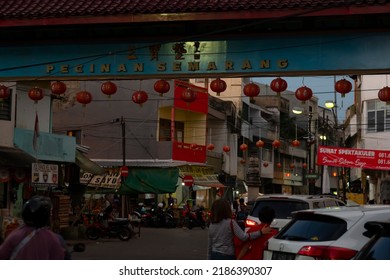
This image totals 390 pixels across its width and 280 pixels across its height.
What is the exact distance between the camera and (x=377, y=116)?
126ft

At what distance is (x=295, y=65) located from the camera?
49.2ft

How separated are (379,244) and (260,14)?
852 cm

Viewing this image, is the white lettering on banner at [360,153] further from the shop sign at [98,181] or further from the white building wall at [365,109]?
the shop sign at [98,181]

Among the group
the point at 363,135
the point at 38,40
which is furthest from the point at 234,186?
the point at 38,40

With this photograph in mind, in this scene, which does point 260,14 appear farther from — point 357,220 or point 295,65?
point 357,220

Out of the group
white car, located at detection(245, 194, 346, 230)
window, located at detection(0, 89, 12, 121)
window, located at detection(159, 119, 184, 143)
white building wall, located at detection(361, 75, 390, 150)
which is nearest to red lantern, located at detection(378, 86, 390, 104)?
white car, located at detection(245, 194, 346, 230)

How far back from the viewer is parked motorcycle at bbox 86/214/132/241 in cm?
2444

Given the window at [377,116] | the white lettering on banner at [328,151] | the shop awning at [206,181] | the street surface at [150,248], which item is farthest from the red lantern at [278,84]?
the window at [377,116]

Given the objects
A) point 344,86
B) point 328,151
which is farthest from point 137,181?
point 344,86

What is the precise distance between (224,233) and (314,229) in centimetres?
142

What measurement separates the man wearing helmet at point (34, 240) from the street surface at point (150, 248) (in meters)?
10.6

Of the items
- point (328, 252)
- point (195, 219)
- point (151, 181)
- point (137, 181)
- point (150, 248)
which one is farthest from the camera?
point (195, 219)

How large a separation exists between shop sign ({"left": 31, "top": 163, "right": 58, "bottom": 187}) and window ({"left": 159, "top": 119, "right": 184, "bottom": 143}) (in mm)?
22279

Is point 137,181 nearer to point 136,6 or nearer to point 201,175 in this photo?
point 201,175
